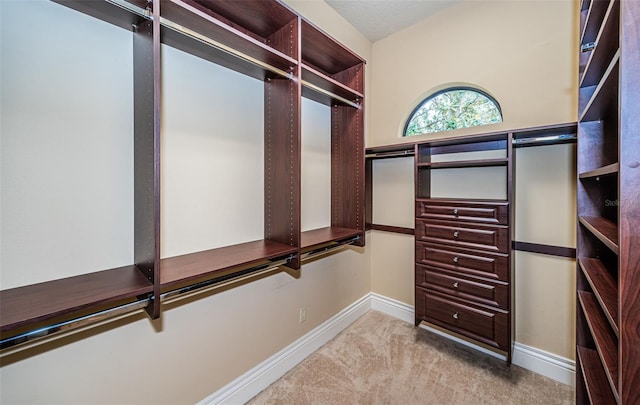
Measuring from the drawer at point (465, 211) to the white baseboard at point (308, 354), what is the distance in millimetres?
1055

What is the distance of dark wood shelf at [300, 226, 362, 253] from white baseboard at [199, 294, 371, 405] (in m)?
0.81

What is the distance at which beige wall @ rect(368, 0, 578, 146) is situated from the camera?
1.84 meters

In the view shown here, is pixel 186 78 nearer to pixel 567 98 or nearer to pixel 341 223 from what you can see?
pixel 341 223

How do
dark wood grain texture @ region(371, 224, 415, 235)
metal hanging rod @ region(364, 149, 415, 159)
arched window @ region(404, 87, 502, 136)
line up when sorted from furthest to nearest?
dark wood grain texture @ region(371, 224, 415, 235), metal hanging rod @ region(364, 149, 415, 159), arched window @ region(404, 87, 502, 136)

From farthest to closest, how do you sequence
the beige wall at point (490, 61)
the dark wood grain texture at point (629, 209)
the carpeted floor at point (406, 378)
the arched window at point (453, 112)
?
the arched window at point (453, 112) → the beige wall at point (490, 61) → the carpeted floor at point (406, 378) → the dark wood grain texture at point (629, 209)

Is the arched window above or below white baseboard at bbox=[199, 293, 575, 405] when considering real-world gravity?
above

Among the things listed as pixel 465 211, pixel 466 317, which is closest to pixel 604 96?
pixel 465 211

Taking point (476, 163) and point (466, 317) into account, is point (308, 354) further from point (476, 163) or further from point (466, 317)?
point (476, 163)

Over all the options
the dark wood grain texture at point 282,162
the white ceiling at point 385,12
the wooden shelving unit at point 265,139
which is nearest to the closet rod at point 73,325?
the wooden shelving unit at point 265,139

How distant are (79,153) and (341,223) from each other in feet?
5.97

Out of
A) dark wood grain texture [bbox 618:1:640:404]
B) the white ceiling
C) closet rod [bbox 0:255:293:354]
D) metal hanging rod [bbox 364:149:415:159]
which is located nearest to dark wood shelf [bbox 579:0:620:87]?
dark wood grain texture [bbox 618:1:640:404]

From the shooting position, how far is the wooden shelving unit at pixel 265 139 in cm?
104

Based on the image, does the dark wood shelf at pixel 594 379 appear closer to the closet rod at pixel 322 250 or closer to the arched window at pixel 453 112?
the closet rod at pixel 322 250

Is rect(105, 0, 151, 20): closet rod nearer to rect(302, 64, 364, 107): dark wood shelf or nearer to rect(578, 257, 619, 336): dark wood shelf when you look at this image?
rect(302, 64, 364, 107): dark wood shelf
